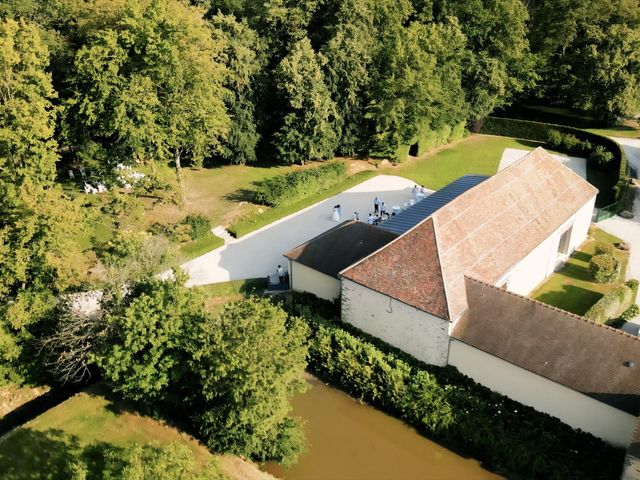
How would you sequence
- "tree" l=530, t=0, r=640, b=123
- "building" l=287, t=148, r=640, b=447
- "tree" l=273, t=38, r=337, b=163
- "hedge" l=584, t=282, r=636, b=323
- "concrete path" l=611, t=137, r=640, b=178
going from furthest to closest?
1. "tree" l=530, t=0, r=640, b=123
2. "concrete path" l=611, t=137, r=640, b=178
3. "tree" l=273, t=38, r=337, b=163
4. "hedge" l=584, t=282, r=636, b=323
5. "building" l=287, t=148, r=640, b=447

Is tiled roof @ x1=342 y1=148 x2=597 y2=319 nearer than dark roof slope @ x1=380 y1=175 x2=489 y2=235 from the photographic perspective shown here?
Yes

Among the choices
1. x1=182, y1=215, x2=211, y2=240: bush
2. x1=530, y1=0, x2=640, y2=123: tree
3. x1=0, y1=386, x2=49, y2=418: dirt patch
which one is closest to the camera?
x1=0, y1=386, x2=49, y2=418: dirt patch

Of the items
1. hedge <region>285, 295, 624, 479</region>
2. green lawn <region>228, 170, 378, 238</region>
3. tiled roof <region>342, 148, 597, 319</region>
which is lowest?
hedge <region>285, 295, 624, 479</region>

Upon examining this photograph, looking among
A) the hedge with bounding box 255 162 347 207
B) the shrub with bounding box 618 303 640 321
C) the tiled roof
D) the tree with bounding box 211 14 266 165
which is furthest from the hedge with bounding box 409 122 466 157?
the shrub with bounding box 618 303 640 321

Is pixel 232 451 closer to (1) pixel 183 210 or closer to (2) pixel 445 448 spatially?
(2) pixel 445 448

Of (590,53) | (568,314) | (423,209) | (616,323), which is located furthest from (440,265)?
(590,53)

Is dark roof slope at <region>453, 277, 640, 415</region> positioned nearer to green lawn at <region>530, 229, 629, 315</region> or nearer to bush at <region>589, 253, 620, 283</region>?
green lawn at <region>530, 229, 629, 315</region>

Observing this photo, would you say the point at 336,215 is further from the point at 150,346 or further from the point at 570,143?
the point at 570,143

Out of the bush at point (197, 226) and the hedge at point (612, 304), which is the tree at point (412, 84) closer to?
the bush at point (197, 226)
